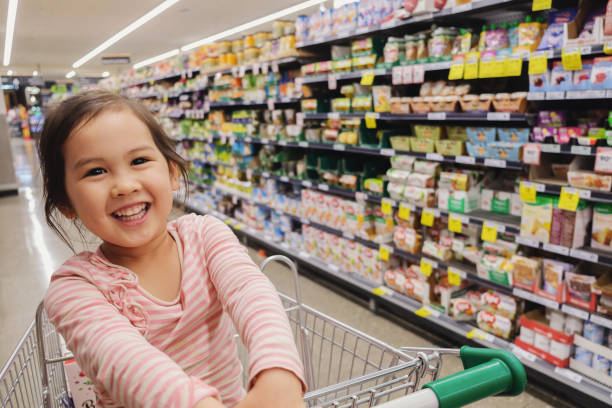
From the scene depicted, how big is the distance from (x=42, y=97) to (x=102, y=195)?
33.8 meters

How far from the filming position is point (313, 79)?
3885 mm

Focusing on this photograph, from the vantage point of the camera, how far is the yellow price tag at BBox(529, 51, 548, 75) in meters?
2.25

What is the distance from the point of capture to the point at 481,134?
2684mm

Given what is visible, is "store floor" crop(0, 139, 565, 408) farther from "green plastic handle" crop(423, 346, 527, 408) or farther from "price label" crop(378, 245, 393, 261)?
"green plastic handle" crop(423, 346, 527, 408)

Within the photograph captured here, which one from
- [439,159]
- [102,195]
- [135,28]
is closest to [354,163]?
[439,159]

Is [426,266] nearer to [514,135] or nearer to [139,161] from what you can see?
[514,135]

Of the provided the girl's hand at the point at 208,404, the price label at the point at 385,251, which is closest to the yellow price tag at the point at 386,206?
the price label at the point at 385,251

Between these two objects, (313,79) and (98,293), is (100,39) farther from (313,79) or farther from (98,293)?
(98,293)

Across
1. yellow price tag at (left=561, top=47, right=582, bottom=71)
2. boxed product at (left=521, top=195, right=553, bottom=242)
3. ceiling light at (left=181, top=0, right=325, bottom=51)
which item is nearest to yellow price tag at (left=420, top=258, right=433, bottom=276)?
→ boxed product at (left=521, top=195, right=553, bottom=242)

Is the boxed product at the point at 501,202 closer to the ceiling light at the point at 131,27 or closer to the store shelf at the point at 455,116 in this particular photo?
the store shelf at the point at 455,116

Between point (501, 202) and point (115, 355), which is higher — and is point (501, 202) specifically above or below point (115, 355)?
below

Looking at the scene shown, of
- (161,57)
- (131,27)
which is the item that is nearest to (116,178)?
(131,27)

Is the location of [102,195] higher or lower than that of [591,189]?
higher

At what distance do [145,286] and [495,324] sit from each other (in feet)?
7.86
